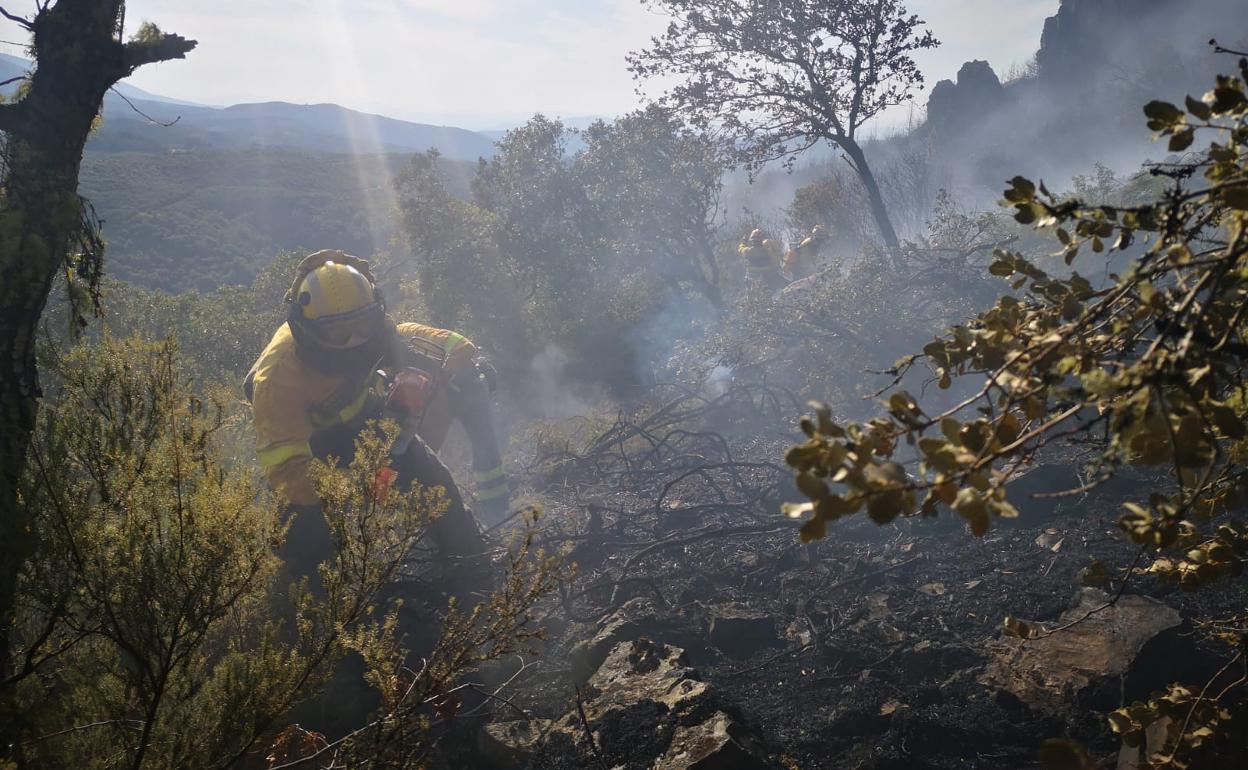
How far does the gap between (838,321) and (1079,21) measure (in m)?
30.2

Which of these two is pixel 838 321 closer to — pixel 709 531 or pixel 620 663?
pixel 709 531

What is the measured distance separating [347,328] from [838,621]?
3.81 metres

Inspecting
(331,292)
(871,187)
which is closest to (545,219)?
(871,187)

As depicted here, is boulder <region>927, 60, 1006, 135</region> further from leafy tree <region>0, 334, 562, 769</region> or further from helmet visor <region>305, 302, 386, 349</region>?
leafy tree <region>0, 334, 562, 769</region>

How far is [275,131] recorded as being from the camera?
252ft

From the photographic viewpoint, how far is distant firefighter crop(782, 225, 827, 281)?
1516 cm

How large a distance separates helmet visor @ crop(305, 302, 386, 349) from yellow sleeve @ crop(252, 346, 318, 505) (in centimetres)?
34

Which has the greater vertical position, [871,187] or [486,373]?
[871,187]

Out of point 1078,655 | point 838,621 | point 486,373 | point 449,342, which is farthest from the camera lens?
point 486,373

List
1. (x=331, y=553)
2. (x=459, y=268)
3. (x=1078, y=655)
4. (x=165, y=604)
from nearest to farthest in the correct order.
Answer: (x=165, y=604)
(x=1078, y=655)
(x=331, y=553)
(x=459, y=268)

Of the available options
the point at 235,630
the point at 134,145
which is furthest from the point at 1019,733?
the point at 134,145

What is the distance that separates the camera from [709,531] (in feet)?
18.1

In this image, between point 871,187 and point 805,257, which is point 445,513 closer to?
point 871,187

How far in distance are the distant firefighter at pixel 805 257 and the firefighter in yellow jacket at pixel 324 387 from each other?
10.9 meters
